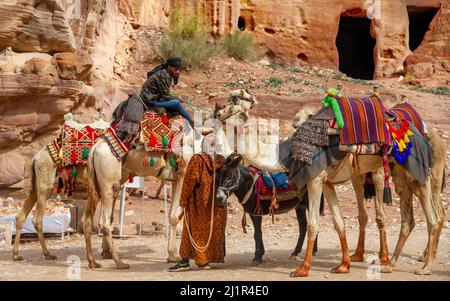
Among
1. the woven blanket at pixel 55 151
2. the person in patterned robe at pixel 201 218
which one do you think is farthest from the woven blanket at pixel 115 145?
the woven blanket at pixel 55 151

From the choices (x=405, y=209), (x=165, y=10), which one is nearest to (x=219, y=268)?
(x=405, y=209)

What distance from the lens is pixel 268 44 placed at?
33.5 m

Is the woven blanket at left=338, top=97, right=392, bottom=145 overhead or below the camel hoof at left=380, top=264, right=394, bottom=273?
overhead

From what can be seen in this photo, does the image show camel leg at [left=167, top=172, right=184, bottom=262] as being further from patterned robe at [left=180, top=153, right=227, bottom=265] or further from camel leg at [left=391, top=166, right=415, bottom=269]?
camel leg at [left=391, top=166, right=415, bottom=269]

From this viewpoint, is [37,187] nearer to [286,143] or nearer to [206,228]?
[206,228]

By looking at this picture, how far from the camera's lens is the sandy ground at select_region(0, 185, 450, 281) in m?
8.45

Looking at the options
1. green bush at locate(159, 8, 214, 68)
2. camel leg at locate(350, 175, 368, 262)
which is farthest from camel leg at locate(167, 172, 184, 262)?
green bush at locate(159, 8, 214, 68)

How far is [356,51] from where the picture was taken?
4034cm

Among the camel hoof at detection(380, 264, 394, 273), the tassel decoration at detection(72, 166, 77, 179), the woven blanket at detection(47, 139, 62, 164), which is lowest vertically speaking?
the camel hoof at detection(380, 264, 394, 273)

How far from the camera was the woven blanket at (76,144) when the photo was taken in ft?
35.8

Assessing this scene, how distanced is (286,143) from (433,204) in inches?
82.5

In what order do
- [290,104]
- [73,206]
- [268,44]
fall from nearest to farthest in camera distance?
[73,206] → [290,104] → [268,44]

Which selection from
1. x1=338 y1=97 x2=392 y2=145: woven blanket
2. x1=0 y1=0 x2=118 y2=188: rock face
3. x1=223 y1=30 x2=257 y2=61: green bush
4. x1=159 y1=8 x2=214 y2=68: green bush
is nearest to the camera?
x1=338 y1=97 x2=392 y2=145: woven blanket

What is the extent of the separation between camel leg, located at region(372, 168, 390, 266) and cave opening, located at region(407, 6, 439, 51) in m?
29.7
